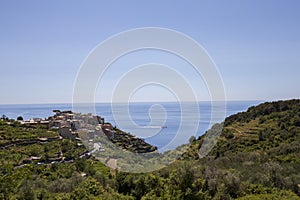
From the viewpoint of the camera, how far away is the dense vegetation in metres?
11.0

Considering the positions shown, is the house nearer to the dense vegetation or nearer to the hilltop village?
the hilltop village

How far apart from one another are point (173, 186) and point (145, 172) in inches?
80.4

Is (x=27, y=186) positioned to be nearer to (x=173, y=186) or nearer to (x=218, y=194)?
(x=173, y=186)

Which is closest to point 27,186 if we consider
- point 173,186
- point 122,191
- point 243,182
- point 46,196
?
point 46,196

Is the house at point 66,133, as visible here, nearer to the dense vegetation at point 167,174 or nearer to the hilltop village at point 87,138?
the hilltop village at point 87,138

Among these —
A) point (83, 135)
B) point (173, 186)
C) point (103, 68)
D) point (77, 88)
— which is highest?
point (103, 68)

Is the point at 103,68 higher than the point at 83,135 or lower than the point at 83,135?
higher

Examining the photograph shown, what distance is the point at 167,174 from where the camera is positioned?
44.1ft

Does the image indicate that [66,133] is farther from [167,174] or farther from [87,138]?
[167,174]

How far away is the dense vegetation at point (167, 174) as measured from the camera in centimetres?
1104

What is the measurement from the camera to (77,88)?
261 inches

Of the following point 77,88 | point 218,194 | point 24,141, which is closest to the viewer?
point 77,88

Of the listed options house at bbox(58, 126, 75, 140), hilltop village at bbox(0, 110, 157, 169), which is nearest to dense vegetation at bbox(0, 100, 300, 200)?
hilltop village at bbox(0, 110, 157, 169)

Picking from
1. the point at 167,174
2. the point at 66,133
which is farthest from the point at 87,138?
the point at 66,133
